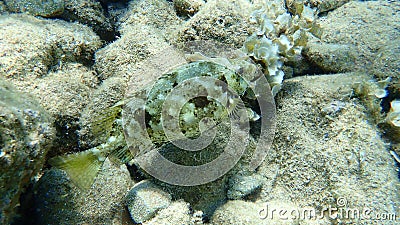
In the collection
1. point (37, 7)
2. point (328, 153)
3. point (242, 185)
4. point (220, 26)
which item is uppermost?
point (37, 7)

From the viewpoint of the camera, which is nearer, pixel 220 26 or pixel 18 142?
pixel 18 142

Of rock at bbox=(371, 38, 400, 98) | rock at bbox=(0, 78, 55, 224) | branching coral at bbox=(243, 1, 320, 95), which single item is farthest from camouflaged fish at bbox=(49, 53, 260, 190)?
rock at bbox=(371, 38, 400, 98)

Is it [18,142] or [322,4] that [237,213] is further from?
[322,4]

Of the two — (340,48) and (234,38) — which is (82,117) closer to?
(234,38)

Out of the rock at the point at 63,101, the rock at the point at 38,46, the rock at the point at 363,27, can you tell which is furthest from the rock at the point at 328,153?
the rock at the point at 38,46

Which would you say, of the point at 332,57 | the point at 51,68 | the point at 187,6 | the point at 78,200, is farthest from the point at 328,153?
the point at 51,68

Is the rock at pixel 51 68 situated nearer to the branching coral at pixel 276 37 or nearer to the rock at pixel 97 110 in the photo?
the rock at pixel 97 110
